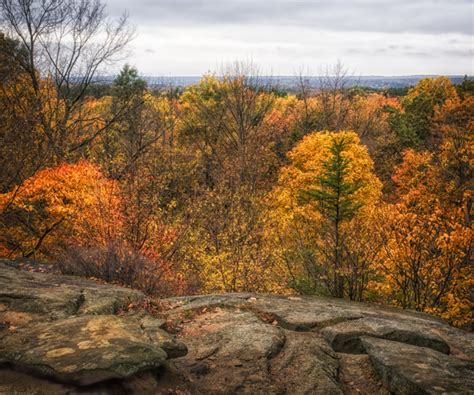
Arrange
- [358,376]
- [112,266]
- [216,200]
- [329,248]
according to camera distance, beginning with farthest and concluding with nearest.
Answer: [216,200] → [329,248] → [112,266] → [358,376]

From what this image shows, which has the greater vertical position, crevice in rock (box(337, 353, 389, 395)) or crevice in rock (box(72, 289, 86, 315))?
crevice in rock (box(72, 289, 86, 315))

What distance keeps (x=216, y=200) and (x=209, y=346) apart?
→ 2036cm

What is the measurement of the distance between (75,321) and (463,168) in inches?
1111

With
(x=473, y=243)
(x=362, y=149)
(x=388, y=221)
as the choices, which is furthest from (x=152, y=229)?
(x=362, y=149)

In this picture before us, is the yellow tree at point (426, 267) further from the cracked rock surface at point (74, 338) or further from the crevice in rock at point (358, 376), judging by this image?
the cracked rock surface at point (74, 338)

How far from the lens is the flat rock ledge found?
5492 millimetres

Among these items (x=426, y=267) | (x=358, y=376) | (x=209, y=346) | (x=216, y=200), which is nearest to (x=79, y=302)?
(x=209, y=346)

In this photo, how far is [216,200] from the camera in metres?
27.9

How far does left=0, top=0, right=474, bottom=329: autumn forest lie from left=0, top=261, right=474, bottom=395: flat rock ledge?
14.1 feet

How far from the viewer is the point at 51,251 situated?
20.4 metres

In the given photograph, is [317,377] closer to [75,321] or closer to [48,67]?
[75,321]

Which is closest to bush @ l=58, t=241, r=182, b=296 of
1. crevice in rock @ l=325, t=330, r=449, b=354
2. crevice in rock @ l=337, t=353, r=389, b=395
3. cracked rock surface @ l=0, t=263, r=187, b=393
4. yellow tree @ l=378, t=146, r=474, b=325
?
cracked rock surface @ l=0, t=263, r=187, b=393

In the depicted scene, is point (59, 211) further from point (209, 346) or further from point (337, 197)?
point (209, 346)

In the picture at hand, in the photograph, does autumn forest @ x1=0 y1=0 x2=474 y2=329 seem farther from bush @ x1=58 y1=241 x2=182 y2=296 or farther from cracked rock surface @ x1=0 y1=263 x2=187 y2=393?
cracked rock surface @ x1=0 y1=263 x2=187 y2=393
